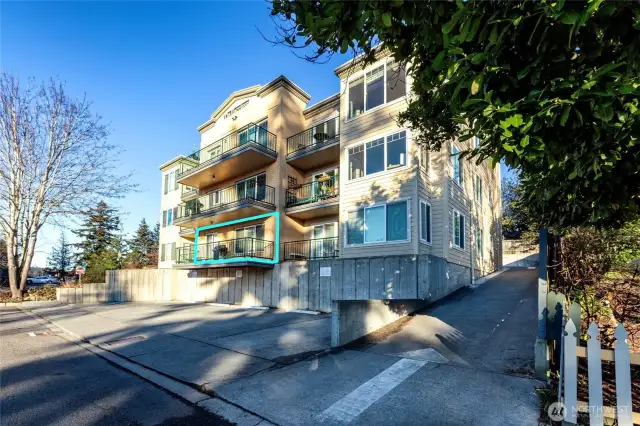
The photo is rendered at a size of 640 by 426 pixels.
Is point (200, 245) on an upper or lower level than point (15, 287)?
upper

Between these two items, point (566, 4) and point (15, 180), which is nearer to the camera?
point (566, 4)

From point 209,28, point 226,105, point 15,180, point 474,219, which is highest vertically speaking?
point 226,105

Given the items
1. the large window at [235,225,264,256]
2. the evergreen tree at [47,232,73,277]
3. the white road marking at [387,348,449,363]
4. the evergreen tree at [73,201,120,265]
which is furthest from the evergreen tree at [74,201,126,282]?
the white road marking at [387,348,449,363]

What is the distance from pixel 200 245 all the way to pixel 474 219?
52.7 feet

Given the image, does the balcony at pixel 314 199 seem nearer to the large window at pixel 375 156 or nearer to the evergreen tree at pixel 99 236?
the large window at pixel 375 156

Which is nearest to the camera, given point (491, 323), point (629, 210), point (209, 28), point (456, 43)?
point (456, 43)

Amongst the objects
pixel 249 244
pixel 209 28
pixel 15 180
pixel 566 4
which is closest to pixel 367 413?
pixel 566 4

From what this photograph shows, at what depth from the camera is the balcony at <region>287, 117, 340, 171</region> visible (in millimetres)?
16475

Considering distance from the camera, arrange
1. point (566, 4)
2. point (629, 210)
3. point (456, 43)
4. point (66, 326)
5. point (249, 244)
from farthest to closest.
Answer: point (249, 244)
point (66, 326)
point (629, 210)
point (456, 43)
point (566, 4)

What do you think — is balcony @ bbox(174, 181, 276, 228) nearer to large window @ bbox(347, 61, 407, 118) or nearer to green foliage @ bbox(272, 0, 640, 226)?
large window @ bbox(347, 61, 407, 118)

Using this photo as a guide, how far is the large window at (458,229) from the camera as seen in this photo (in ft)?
48.7

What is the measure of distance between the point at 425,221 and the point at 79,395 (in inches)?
460

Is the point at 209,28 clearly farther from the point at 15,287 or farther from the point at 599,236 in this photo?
the point at 15,287

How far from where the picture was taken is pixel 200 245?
21562 mm
